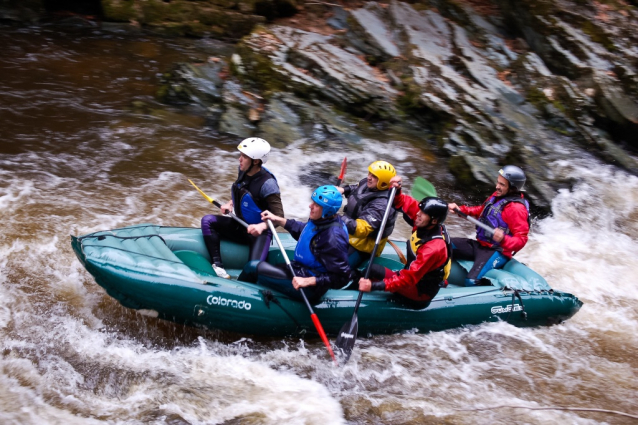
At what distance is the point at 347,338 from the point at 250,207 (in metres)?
1.37

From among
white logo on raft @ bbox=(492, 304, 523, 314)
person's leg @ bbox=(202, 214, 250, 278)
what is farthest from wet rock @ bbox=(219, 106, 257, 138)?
white logo on raft @ bbox=(492, 304, 523, 314)

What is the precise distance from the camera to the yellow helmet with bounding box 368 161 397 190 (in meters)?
5.12

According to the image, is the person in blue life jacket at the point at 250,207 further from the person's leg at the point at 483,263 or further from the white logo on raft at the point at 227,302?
the person's leg at the point at 483,263

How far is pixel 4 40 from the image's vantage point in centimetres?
1145

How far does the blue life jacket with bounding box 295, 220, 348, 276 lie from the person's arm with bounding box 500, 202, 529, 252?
1760 millimetres

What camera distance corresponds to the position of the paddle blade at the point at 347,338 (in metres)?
4.66

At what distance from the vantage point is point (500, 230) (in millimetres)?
5422

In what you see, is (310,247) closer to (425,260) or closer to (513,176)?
(425,260)

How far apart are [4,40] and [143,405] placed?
9839mm

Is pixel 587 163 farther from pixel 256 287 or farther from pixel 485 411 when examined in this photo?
pixel 256 287

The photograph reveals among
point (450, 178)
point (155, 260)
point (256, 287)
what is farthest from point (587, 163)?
point (155, 260)

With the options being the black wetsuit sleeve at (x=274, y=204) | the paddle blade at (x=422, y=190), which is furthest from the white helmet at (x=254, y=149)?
the paddle blade at (x=422, y=190)

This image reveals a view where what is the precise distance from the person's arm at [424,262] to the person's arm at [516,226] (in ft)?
3.63

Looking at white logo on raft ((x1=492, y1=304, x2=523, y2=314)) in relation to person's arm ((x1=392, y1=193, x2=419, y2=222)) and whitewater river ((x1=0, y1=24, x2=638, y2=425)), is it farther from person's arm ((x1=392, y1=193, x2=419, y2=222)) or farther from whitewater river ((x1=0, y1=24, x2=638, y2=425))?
person's arm ((x1=392, y1=193, x2=419, y2=222))
